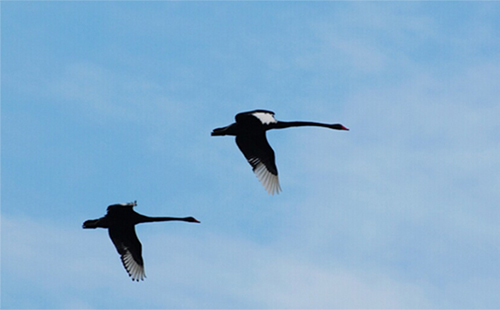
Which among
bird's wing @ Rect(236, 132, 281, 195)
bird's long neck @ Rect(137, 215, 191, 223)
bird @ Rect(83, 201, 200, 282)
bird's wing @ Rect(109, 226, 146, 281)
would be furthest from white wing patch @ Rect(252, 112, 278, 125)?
bird's wing @ Rect(109, 226, 146, 281)

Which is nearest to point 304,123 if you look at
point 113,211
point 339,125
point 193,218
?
point 339,125

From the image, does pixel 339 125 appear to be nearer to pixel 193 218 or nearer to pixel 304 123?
pixel 304 123

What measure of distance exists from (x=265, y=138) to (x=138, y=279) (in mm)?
5150

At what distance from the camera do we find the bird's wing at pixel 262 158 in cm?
2555

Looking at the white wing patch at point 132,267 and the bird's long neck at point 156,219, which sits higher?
the bird's long neck at point 156,219

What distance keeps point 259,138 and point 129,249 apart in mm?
4574

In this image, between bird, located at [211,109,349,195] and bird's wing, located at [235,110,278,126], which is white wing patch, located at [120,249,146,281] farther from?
bird's wing, located at [235,110,278,126]

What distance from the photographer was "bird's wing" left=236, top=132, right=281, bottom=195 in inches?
1006

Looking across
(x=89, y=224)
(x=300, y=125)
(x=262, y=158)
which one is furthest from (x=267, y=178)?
(x=89, y=224)

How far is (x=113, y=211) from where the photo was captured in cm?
2447

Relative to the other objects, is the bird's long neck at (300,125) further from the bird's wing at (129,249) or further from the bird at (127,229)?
the bird's wing at (129,249)

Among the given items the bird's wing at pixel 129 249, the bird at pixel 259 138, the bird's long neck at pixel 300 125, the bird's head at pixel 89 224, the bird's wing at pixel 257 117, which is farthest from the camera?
the bird's wing at pixel 129 249

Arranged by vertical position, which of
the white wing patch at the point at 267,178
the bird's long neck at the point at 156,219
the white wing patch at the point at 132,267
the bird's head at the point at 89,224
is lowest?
the white wing patch at the point at 132,267

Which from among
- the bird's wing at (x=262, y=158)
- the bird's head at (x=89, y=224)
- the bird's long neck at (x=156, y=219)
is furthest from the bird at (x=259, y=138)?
the bird's head at (x=89, y=224)
